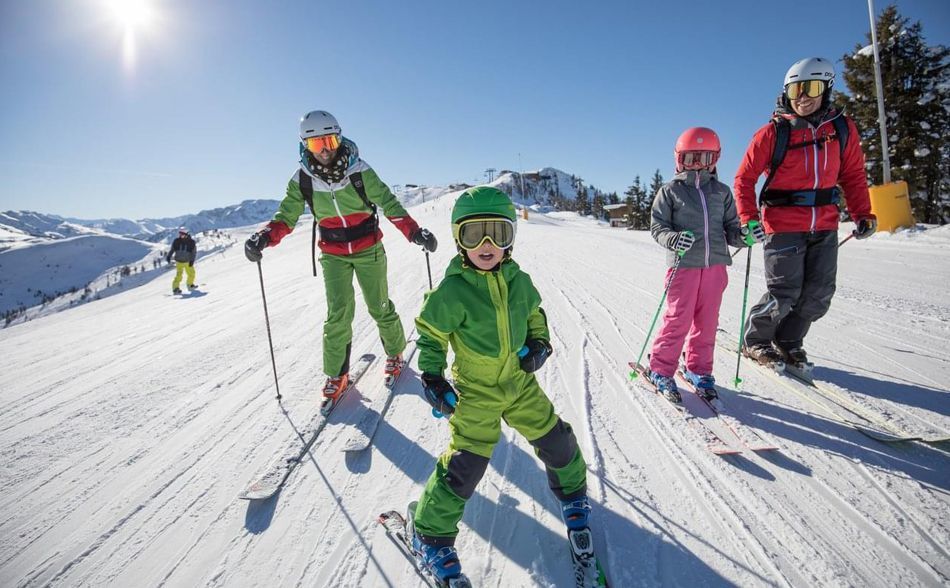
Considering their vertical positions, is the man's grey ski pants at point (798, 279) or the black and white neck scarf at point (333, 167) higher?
the black and white neck scarf at point (333, 167)

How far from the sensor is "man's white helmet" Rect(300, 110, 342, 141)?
356cm

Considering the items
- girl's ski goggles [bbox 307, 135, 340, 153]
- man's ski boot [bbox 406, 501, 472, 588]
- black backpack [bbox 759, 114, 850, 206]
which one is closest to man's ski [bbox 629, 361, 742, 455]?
man's ski boot [bbox 406, 501, 472, 588]

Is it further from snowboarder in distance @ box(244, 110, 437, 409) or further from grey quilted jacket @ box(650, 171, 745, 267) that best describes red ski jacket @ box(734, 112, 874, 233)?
snowboarder in distance @ box(244, 110, 437, 409)

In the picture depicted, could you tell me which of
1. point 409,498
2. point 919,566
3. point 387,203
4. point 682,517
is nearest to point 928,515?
point 919,566

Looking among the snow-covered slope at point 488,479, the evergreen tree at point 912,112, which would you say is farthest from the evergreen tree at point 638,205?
the snow-covered slope at point 488,479

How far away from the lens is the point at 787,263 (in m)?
3.61

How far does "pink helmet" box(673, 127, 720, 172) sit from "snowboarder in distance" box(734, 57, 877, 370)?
0.52m

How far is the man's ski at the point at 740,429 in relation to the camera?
272 cm

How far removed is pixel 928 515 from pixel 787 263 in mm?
2156

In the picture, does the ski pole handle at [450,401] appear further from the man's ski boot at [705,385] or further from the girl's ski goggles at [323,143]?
the girl's ski goggles at [323,143]

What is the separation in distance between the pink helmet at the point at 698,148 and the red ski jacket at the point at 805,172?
1.66ft

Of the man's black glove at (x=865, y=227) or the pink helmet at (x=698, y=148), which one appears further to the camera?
the man's black glove at (x=865, y=227)

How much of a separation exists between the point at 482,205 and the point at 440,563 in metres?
1.78

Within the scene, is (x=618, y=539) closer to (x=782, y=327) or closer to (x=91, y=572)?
(x=91, y=572)
